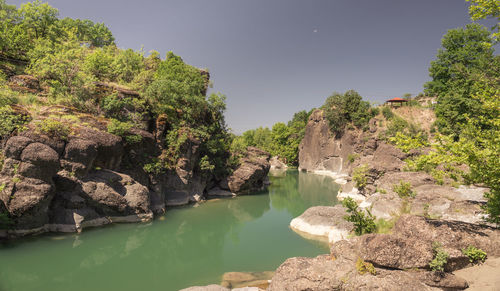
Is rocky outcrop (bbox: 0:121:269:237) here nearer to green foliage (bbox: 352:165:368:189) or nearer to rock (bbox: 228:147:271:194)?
rock (bbox: 228:147:271:194)

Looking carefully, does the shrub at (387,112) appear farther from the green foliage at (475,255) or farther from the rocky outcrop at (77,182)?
the green foliage at (475,255)

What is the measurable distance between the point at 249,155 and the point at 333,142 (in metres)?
26.6

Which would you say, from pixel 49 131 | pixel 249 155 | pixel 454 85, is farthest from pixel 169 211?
pixel 454 85

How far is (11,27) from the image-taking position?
25109mm

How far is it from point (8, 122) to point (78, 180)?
525 centimetres

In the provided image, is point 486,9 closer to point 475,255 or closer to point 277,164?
point 475,255

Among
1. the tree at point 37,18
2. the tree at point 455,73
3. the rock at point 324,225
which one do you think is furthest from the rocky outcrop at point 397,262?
the tree at point 37,18

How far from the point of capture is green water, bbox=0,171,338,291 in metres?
10.6

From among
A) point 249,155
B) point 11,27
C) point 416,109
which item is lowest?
point 249,155

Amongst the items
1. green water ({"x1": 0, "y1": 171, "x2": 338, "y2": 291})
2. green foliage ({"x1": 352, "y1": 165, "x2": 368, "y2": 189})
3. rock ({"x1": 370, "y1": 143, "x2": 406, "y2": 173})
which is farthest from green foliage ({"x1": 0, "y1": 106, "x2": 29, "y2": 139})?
rock ({"x1": 370, "y1": 143, "x2": 406, "y2": 173})

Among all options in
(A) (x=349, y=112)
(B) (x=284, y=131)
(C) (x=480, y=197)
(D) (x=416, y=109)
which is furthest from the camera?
(B) (x=284, y=131)

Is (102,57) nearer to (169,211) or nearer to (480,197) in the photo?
(169,211)

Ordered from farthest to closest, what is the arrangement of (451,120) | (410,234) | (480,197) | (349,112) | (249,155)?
(349,112) → (249,155) → (451,120) → (480,197) → (410,234)

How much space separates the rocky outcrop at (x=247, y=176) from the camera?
29.0 metres
